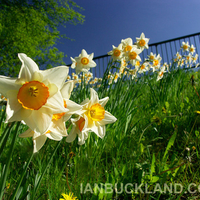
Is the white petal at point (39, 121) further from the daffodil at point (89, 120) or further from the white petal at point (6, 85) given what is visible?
the daffodil at point (89, 120)

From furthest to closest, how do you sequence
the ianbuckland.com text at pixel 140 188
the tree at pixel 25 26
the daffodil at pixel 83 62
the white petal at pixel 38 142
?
the tree at pixel 25 26, the daffodil at pixel 83 62, the ianbuckland.com text at pixel 140 188, the white petal at pixel 38 142

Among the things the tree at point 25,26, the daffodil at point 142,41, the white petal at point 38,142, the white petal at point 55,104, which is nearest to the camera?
the white petal at point 55,104

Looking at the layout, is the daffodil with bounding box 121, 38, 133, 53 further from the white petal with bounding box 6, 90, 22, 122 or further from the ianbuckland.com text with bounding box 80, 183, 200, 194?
the white petal with bounding box 6, 90, 22, 122

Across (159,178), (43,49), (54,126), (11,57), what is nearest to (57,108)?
(54,126)

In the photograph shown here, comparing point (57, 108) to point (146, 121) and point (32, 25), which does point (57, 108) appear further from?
point (32, 25)

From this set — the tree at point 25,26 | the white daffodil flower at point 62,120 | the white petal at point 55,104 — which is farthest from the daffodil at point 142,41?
the tree at point 25,26

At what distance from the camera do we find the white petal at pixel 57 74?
1.83 ft

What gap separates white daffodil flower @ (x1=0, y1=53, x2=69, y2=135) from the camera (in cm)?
54

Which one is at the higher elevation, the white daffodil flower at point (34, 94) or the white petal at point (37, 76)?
the white petal at point (37, 76)

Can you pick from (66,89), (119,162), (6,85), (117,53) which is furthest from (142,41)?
(6,85)

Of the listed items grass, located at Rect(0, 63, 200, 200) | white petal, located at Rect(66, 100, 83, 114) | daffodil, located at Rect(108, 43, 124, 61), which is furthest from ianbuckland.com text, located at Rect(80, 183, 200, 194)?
daffodil, located at Rect(108, 43, 124, 61)

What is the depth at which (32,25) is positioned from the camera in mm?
13078

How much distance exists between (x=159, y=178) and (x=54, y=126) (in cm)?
96

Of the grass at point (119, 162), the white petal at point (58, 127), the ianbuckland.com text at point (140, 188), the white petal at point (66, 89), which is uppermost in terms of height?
Result: the white petal at point (66, 89)
